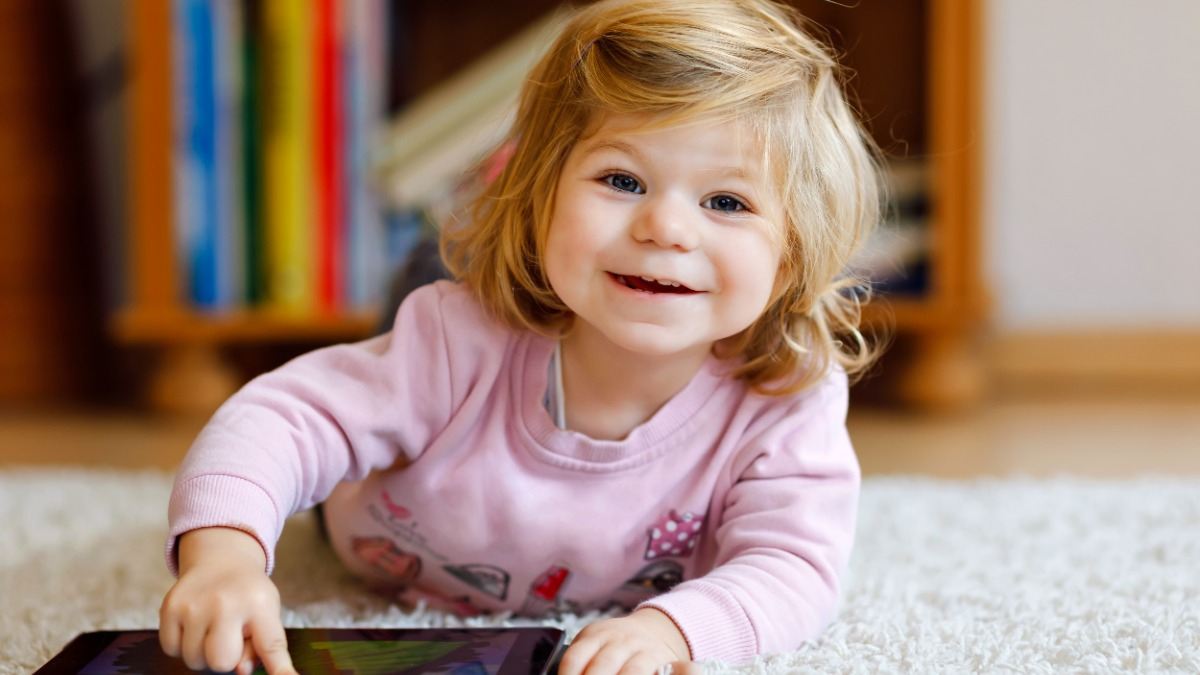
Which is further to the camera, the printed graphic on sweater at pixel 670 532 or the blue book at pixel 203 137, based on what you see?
the blue book at pixel 203 137

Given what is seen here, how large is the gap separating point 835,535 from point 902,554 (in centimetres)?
21

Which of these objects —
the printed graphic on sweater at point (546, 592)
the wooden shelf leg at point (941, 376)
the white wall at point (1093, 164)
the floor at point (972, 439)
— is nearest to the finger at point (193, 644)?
the printed graphic on sweater at point (546, 592)

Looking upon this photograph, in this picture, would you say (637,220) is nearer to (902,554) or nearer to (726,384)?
(726,384)

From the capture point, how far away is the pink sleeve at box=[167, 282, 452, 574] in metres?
0.58

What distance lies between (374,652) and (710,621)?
0.50 ft

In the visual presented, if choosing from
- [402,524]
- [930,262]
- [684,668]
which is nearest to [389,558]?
[402,524]

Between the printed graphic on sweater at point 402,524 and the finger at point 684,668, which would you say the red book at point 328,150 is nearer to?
the printed graphic on sweater at point 402,524

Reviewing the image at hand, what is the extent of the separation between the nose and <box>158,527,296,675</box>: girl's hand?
232mm

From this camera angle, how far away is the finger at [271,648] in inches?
20.2

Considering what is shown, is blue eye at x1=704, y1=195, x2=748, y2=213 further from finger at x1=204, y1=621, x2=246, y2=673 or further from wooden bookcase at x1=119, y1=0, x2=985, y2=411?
wooden bookcase at x1=119, y1=0, x2=985, y2=411

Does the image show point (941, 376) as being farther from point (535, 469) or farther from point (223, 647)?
point (223, 647)

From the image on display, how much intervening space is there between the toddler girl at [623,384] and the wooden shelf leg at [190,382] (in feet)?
2.65

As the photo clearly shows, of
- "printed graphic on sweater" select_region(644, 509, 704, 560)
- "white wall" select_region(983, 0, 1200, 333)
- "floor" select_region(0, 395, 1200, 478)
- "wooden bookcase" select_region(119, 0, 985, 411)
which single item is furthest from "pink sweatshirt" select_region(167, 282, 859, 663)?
"white wall" select_region(983, 0, 1200, 333)

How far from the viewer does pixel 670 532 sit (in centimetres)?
68
